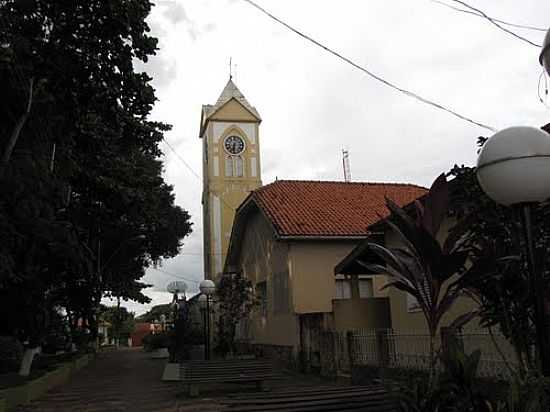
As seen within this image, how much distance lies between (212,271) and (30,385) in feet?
91.1

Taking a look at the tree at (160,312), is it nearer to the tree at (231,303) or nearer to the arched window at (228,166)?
the tree at (231,303)

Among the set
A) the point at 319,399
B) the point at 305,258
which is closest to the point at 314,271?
the point at 305,258

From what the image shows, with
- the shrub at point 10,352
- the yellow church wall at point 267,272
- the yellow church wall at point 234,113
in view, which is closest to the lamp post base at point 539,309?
the yellow church wall at point 267,272

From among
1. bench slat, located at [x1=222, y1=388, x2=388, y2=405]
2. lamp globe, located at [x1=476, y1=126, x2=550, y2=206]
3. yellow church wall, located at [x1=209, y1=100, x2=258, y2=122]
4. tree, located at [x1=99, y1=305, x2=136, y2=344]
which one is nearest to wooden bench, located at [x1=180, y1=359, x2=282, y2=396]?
bench slat, located at [x1=222, y1=388, x2=388, y2=405]

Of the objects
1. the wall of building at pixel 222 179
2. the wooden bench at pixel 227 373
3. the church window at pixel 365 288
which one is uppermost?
the wall of building at pixel 222 179

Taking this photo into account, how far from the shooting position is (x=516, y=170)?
14.5 feet

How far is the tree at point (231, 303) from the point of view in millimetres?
21453

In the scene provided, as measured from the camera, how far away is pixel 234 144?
44.4m

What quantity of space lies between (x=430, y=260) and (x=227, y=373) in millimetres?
8655

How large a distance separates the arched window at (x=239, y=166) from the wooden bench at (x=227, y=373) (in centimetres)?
3046

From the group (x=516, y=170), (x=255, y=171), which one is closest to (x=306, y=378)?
(x=516, y=170)

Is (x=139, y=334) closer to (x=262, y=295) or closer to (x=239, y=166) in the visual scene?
(x=239, y=166)

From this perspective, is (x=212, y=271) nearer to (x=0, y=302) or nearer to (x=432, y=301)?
(x=0, y=302)

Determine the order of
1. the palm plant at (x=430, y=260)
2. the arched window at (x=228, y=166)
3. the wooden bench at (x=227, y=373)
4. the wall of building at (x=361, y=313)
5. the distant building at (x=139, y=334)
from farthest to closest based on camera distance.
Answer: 1. the distant building at (x=139, y=334)
2. the arched window at (x=228, y=166)
3. the wall of building at (x=361, y=313)
4. the wooden bench at (x=227, y=373)
5. the palm plant at (x=430, y=260)
